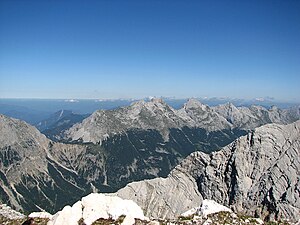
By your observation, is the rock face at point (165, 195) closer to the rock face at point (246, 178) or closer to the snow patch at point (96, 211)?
the rock face at point (246, 178)

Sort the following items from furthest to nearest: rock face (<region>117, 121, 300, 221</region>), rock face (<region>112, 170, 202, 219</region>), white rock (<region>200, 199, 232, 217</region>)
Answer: rock face (<region>112, 170, 202, 219</region>) → rock face (<region>117, 121, 300, 221</region>) → white rock (<region>200, 199, 232, 217</region>)

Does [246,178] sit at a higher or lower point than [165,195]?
higher

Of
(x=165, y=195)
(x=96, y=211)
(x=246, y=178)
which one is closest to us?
(x=96, y=211)

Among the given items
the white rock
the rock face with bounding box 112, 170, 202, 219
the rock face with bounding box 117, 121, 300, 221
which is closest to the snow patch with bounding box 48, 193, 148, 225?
the white rock

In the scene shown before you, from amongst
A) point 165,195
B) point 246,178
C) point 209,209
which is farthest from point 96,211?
point 165,195

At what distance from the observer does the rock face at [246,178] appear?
84.3 meters

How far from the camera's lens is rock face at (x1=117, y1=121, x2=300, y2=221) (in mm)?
84312

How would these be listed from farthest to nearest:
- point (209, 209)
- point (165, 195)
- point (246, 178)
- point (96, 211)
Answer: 1. point (165, 195)
2. point (246, 178)
3. point (209, 209)
4. point (96, 211)

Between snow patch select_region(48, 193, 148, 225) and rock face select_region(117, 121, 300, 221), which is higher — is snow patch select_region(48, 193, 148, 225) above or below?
above

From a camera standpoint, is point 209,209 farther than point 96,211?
Yes

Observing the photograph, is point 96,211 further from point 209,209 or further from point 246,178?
point 246,178

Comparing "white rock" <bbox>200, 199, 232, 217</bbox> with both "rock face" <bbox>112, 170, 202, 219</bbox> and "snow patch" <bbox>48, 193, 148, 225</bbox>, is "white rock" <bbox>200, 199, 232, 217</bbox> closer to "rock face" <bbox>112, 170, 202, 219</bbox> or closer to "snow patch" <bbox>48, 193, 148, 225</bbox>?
"snow patch" <bbox>48, 193, 148, 225</bbox>

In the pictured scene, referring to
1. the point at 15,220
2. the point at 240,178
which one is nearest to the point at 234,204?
the point at 240,178

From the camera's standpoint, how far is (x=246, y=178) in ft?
318
